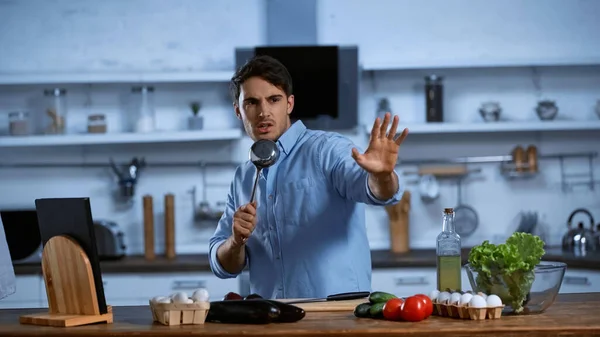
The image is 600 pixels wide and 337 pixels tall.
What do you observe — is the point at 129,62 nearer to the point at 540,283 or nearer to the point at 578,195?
the point at 578,195

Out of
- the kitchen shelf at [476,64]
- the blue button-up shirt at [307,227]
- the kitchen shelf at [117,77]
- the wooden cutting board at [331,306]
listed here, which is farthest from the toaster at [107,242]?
the wooden cutting board at [331,306]

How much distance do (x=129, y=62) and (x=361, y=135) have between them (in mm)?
1412

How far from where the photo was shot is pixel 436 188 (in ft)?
17.3

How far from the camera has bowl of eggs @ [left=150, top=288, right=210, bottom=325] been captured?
237 centimetres

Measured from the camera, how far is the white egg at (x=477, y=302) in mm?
2348

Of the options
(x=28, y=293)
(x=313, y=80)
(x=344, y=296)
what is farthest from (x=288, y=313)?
(x=313, y=80)

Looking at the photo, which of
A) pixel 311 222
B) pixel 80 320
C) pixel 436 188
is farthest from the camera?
pixel 436 188

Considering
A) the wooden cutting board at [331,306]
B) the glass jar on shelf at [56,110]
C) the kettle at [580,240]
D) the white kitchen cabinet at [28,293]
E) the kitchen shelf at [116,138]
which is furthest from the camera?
the glass jar on shelf at [56,110]

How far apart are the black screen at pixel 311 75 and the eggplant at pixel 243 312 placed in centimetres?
271

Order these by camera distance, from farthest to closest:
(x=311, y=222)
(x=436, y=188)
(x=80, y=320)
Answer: (x=436, y=188)
(x=311, y=222)
(x=80, y=320)

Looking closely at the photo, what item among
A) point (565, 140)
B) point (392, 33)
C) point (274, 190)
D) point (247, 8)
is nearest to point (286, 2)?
point (247, 8)

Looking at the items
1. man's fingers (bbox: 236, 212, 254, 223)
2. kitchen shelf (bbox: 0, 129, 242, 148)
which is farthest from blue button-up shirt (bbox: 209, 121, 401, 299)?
kitchen shelf (bbox: 0, 129, 242, 148)

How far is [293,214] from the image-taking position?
116 inches

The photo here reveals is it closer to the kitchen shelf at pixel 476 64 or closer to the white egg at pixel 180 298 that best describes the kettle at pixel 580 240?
the kitchen shelf at pixel 476 64
